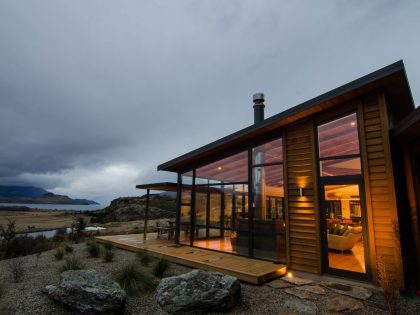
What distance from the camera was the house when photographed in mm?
4703

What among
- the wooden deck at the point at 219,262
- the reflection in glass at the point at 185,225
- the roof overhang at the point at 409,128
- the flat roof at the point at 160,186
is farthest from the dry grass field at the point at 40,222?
the roof overhang at the point at 409,128

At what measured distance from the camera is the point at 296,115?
19.1ft

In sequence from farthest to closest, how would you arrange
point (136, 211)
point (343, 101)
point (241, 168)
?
point (136, 211) → point (241, 168) → point (343, 101)

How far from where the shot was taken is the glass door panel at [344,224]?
5.10 m

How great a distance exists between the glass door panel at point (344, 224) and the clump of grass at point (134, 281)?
3819mm

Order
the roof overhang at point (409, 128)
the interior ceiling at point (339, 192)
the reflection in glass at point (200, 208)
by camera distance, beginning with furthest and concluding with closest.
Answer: the reflection in glass at point (200, 208)
the interior ceiling at point (339, 192)
the roof overhang at point (409, 128)

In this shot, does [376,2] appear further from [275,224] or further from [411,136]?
[275,224]

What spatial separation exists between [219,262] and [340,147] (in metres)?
3.97

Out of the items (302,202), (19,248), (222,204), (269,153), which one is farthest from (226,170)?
(19,248)

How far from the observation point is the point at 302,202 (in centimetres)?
576

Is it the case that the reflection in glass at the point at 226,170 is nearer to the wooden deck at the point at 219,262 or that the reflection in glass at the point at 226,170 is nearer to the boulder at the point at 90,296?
the wooden deck at the point at 219,262

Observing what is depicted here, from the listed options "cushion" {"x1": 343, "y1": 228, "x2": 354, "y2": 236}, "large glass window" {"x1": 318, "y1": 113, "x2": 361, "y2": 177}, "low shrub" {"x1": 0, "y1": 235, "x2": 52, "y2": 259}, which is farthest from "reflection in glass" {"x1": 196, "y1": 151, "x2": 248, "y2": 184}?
"low shrub" {"x1": 0, "y1": 235, "x2": 52, "y2": 259}

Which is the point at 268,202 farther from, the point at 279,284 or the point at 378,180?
the point at 378,180

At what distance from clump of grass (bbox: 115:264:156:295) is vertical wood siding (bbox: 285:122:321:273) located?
329cm
